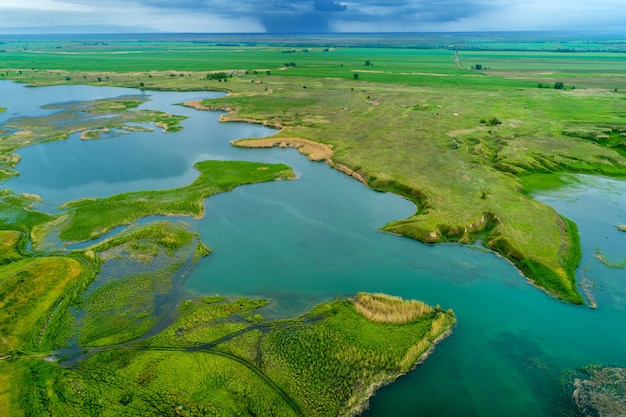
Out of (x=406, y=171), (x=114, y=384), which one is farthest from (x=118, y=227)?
(x=406, y=171)

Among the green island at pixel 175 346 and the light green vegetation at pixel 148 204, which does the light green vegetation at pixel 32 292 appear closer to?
the green island at pixel 175 346

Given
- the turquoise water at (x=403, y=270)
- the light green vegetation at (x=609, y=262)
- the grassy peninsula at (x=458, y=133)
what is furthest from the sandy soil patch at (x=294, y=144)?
the light green vegetation at (x=609, y=262)

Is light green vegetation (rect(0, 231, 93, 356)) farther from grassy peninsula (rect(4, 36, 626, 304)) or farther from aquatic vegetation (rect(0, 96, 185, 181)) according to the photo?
aquatic vegetation (rect(0, 96, 185, 181))

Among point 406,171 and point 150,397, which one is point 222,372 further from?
point 406,171

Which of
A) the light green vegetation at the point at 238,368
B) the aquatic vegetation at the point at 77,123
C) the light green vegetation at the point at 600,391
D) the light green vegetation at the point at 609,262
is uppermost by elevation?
the aquatic vegetation at the point at 77,123

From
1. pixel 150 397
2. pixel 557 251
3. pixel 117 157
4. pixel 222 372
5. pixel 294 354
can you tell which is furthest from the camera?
pixel 117 157

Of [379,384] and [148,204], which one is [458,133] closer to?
[148,204]

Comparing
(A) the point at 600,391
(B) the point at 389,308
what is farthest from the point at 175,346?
(A) the point at 600,391
